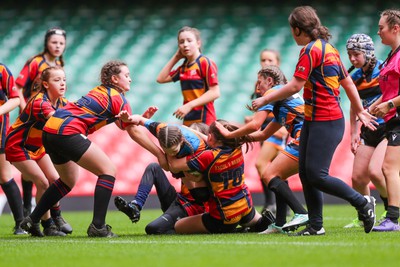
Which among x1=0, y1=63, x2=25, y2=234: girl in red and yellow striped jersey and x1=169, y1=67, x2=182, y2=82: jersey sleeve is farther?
x1=169, y1=67, x2=182, y2=82: jersey sleeve

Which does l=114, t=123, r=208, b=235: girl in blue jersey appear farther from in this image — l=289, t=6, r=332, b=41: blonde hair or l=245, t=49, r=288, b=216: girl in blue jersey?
l=245, t=49, r=288, b=216: girl in blue jersey

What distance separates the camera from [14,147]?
7562 mm

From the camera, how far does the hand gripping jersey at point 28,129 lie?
7.31 metres

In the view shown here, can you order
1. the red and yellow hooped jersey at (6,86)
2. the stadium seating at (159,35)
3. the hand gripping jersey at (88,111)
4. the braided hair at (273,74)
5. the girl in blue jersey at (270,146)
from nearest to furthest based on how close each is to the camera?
the hand gripping jersey at (88,111), the braided hair at (273,74), the red and yellow hooped jersey at (6,86), the girl in blue jersey at (270,146), the stadium seating at (159,35)

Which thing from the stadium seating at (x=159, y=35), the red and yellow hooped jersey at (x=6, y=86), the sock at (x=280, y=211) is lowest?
the sock at (x=280, y=211)

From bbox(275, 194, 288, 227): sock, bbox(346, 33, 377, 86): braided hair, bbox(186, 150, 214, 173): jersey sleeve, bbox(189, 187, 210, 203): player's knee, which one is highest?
bbox(346, 33, 377, 86): braided hair

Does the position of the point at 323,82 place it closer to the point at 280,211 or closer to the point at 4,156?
the point at 280,211

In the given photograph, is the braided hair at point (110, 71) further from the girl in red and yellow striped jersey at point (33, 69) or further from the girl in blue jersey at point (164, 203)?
the girl in red and yellow striped jersey at point (33, 69)

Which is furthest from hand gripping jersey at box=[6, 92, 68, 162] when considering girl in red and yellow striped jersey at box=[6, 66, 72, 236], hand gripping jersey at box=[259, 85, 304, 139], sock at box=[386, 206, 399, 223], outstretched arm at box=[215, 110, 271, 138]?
sock at box=[386, 206, 399, 223]

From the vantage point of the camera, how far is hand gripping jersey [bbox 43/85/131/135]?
22.3 feet

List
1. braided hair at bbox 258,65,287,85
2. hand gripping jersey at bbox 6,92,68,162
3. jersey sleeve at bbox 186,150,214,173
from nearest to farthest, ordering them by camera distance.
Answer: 1. jersey sleeve at bbox 186,150,214,173
2. braided hair at bbox 258,65,287,85
3. hand gripping jersey at bbox 6,92,68,162

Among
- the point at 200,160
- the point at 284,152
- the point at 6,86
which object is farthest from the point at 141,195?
the point at 6,86

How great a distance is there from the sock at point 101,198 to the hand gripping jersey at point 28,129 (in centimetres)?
92

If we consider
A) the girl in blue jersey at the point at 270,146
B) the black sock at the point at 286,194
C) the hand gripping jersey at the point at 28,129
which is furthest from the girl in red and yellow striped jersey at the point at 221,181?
the girl in blue jersey at the point at 270,146
